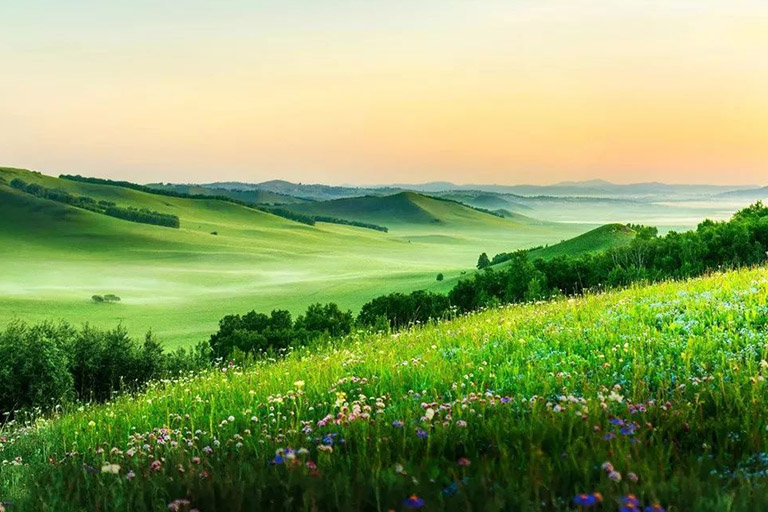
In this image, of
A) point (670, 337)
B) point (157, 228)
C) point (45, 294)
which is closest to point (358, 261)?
point (157, 228)

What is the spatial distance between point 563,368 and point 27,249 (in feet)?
570

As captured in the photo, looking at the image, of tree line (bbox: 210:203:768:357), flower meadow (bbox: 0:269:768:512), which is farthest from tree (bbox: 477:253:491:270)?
flower meadow (bbox: 0:269:768:512)

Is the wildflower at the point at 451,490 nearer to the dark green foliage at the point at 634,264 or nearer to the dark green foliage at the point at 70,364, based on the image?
the dark green foliage at the point at 634,264

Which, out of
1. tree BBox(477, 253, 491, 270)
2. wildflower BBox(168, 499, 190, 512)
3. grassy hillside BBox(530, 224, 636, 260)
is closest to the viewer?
wildflower BBox(168, 499, 190, 512)

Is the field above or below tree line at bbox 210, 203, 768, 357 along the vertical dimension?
below

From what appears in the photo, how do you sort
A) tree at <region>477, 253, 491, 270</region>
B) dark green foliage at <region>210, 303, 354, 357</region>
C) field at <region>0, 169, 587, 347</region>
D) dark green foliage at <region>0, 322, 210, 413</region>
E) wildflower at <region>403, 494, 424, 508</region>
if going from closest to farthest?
wildflower at <region>403, 494, 424, 508</region> < dark green foliage at <region>0, 322, 210, 413</region> < dark green foliage at <region>210, 303, 354, 357</region> < tree at <region>477, 253, 491, 270</region> < field at <region>0, 169, 587, 347</region>

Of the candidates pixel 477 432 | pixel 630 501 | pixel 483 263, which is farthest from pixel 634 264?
pixel 483 263

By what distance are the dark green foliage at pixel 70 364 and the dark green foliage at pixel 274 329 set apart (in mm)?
1375

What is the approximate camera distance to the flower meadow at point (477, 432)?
4.16 metres

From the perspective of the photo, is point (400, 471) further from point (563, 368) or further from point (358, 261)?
point (358, 261)

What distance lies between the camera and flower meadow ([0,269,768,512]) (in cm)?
416

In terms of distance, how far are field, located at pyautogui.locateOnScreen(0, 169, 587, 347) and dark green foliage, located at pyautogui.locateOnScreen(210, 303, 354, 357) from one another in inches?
1234

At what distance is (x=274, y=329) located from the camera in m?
31.0

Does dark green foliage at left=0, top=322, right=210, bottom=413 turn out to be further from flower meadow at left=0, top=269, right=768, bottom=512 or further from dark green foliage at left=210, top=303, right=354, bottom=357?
flower meadow at left=0, top=269, right=768, bottom=512
